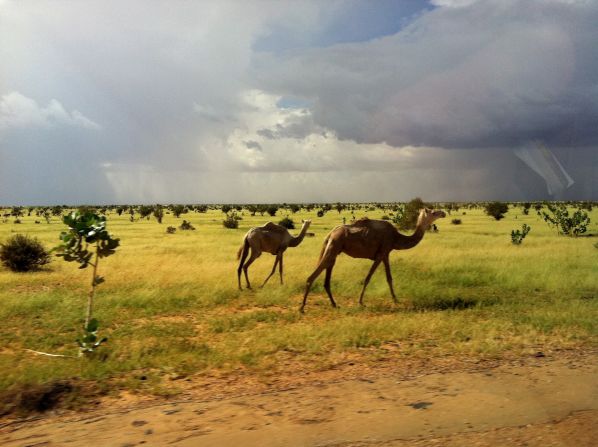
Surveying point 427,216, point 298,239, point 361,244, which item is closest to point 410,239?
point 427,216

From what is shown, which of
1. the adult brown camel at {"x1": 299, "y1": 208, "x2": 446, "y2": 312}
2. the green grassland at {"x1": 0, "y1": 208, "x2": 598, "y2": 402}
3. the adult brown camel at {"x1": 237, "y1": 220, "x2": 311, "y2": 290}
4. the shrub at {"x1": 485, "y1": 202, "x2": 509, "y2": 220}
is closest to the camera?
the green grassland at {"x1": 0, "y1": 208, "x2": 598, "y2": 402}

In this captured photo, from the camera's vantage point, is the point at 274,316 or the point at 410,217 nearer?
the point at 274,316

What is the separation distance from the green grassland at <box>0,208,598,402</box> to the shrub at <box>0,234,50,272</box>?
0.52 m

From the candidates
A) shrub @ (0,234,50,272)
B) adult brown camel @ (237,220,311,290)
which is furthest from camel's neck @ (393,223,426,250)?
shrub @ (0,234,50,272)

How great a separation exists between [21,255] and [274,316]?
43.4 feet

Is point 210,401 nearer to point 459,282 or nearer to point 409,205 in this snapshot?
point 459,282

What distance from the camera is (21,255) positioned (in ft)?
61.9

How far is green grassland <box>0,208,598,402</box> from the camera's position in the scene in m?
8.12

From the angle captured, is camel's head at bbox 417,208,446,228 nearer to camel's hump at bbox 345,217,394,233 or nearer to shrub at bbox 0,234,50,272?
camel's hump at bbox 345,217,394,233

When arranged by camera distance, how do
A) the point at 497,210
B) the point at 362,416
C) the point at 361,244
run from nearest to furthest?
1. the point at 362,416
2. the point at 361,244
3. the point at 497,210

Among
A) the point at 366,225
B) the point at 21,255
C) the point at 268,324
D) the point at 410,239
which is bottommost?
the point at 268,324

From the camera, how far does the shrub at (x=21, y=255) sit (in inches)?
741

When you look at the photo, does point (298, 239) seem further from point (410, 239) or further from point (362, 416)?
point (362, 416)

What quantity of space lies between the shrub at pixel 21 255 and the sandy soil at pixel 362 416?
15.0 meters
